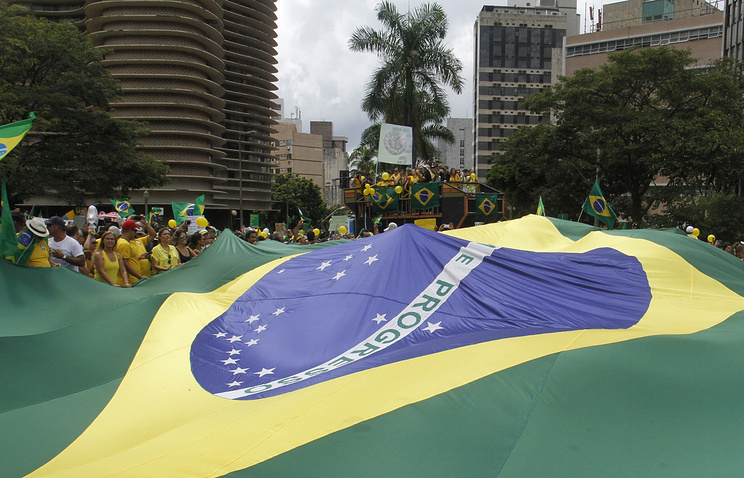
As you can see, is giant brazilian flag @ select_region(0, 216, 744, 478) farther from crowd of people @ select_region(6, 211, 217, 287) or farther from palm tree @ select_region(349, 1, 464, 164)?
palm tree @ select_region(349, 1, 464, 164)

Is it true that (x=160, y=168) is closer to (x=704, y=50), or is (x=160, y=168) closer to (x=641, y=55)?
(x=641, y=55)

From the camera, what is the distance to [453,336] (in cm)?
456

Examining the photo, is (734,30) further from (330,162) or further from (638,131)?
(330,162)

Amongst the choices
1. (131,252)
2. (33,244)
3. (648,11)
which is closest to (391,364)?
(33,244)

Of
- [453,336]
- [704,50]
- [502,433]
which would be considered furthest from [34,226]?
[704,50]

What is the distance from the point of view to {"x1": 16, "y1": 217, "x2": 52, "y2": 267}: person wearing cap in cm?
657

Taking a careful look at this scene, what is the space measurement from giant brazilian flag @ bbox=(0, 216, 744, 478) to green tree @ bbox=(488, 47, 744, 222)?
77.4 feet

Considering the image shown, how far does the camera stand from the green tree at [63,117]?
27.4 metres

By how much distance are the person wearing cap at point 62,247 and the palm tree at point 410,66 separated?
21.5 meters

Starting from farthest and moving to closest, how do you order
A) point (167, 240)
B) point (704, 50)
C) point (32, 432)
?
1. point (704, 50)
2. point (167, 240)
3. point (32, 432)

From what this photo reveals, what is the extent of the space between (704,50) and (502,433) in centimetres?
7317

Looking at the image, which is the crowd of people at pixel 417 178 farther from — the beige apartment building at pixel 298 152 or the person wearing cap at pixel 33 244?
the beige apartment building at pixel 298 152

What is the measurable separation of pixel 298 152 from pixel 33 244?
4804 inches

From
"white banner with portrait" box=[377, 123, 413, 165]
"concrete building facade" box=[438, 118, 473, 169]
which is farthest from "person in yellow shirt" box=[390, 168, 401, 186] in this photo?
"concrete building facade" box=[438, 118, 473, 169]
